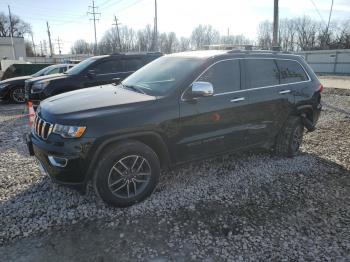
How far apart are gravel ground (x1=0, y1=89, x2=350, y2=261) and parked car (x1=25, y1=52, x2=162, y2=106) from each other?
409 cm

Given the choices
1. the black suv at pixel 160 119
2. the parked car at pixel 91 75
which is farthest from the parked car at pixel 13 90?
the black suv at pixel 160 119

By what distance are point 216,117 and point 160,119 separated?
904 mm

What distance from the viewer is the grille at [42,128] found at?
11.8 ft

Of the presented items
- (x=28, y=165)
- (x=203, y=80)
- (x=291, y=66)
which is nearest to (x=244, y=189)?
(x=203, y=80)

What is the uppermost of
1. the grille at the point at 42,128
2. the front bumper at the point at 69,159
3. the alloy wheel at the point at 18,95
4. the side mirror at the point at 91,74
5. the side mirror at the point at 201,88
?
the side mirror at the point at 201,88

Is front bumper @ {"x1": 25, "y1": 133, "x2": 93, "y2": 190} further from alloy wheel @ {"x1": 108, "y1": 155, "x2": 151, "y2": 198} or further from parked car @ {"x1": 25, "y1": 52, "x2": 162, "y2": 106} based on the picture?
parked car @ {"x1": 25, "y1": 52, "x2": 162, "y2": 106}

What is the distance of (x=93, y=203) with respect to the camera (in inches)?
156

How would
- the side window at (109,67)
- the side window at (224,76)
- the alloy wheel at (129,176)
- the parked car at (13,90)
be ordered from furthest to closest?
the parked car at (13,90), the side window at (109,67), the side window at (224,76), the alloy wheel at (129,176)

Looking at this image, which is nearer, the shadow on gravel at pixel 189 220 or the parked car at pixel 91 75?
the shadow on gravel at pixel 189 220

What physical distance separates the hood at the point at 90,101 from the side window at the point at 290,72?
102 inches

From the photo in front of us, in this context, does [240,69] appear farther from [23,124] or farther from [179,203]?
[23,124]

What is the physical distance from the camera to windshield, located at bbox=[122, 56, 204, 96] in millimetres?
4160

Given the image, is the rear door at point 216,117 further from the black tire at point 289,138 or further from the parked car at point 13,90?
the parked car at point 13,90

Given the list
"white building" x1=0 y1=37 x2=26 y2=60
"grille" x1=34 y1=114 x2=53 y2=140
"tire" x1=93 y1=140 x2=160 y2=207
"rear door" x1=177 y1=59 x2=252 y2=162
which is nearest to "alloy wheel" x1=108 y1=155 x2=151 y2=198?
"tire" x1=93 y1=140 x2=160 y2=207
